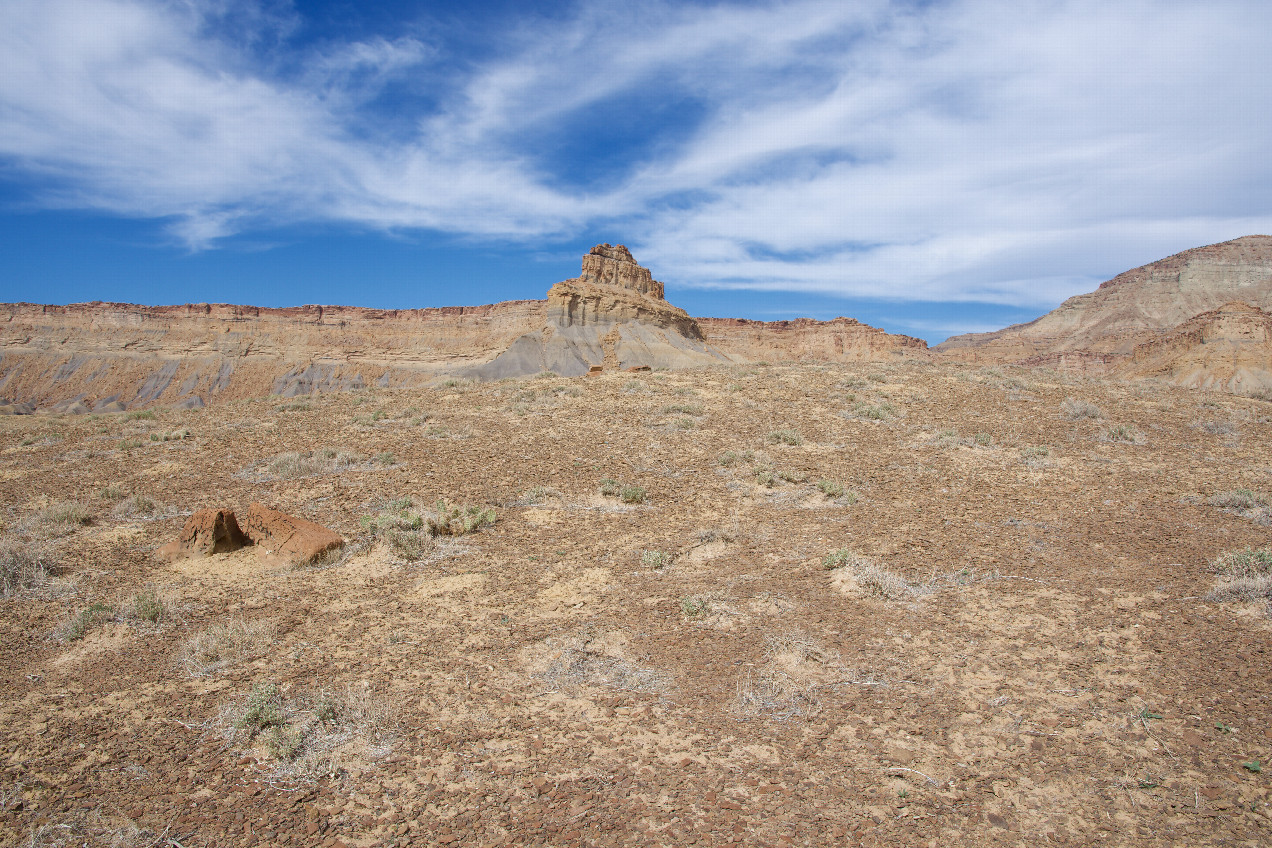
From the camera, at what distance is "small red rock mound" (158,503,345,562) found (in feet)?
25.2

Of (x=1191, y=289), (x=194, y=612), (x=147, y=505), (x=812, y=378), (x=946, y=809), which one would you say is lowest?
(x=946, y=809)

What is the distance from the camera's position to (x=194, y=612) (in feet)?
20.7

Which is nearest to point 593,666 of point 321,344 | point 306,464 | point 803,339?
A: point 306,464

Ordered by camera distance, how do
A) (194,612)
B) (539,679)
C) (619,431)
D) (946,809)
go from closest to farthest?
1. (946,809)
2. (539,679)
3. (194,612)
4. (619,431)

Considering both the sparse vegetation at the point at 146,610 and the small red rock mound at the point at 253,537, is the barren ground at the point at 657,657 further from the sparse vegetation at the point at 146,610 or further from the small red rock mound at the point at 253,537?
the small red rock mound at the point at 253,537

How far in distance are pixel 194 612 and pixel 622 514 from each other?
17.1ft

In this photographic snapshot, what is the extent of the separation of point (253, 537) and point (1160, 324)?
179m

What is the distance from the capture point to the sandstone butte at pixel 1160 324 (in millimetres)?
66750

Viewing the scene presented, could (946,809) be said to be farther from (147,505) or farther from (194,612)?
(147,505)

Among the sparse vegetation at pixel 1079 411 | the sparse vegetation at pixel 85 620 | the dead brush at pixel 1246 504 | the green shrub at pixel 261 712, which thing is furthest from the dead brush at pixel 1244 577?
the sparse vegetation at pixel 85 620

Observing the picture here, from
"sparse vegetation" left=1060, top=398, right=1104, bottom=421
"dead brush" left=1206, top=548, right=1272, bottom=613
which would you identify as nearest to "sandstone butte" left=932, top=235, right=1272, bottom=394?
"sparse vegetation" left=1060, top=398, right=1104, bottom=421

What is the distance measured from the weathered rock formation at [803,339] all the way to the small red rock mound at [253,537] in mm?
88292

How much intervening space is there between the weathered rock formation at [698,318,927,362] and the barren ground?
8605cm

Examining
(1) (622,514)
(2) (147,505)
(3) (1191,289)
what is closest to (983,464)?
(1) (622,514)
